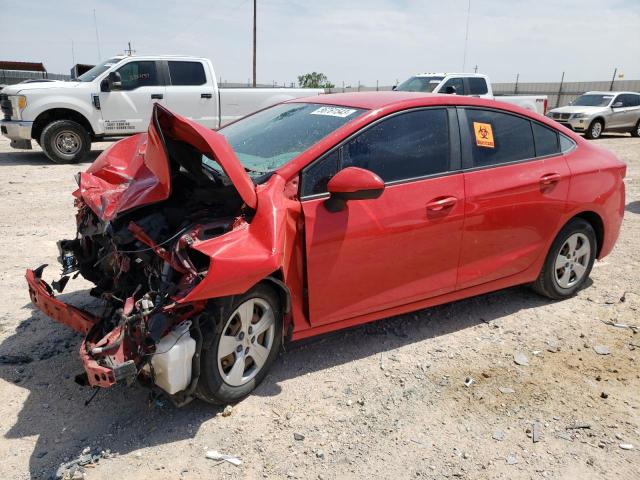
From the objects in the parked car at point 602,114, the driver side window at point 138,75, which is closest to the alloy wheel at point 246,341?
the driver side window at point 138,75

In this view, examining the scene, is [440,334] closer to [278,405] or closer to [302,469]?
[278,405]

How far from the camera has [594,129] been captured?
18578 mm

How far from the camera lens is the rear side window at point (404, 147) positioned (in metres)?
3.39

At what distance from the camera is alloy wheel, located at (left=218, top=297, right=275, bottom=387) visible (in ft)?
9.76

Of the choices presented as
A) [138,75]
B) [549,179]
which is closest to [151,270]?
[549,179]

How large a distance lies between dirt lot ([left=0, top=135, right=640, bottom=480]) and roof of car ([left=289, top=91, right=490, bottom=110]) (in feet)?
5.48

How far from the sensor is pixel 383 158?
346 cm

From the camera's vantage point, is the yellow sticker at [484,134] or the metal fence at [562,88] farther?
the metal fence at [562,88]

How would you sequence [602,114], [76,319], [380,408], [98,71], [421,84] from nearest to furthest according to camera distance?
[76,319]
[380,408]
[98,71]
[421,84]
[602,114]

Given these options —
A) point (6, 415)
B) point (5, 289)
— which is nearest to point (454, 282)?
point (6, 415)

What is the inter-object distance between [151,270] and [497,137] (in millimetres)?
2695

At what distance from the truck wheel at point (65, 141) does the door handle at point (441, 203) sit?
9.20 meters

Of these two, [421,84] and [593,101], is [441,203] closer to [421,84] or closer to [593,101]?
[421,84]

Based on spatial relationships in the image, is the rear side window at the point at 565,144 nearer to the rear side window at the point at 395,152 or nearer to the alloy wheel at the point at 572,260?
the alloy wheel at the point at 572,260
